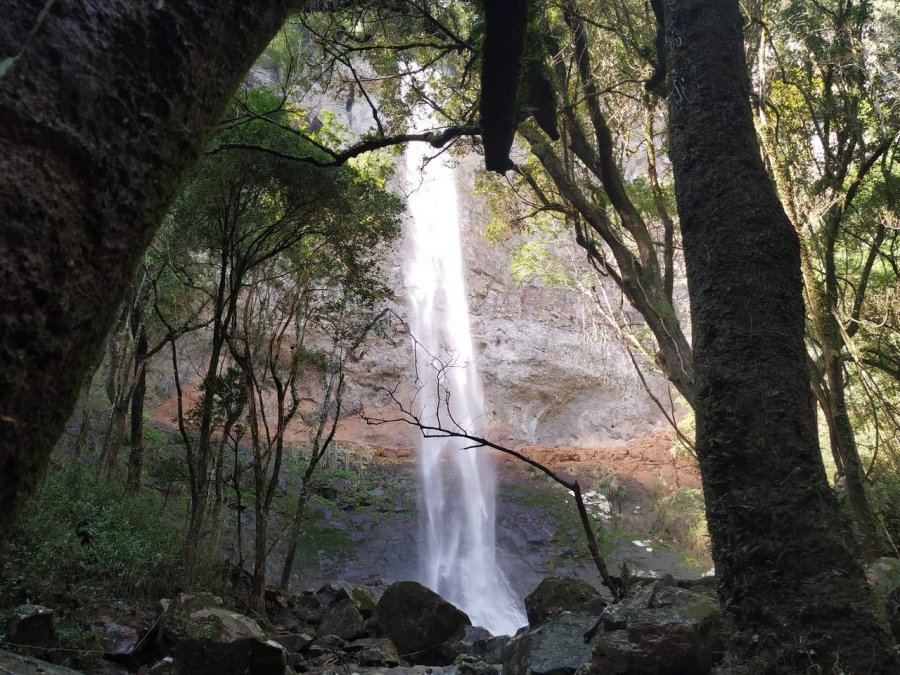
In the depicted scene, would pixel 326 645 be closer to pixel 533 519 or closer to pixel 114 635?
pixel 114 635

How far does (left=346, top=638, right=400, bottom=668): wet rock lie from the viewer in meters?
6.25

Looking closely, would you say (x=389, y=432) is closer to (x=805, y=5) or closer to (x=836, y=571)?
(x=805, y=5)

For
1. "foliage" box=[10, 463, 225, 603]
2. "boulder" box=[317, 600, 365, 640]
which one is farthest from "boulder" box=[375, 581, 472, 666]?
"foliage" box=[10, 463, 225, 603]

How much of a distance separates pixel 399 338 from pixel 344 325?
1512 cm

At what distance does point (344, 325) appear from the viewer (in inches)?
409

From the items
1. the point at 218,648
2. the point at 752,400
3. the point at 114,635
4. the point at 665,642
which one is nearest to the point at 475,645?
the point at 218,648

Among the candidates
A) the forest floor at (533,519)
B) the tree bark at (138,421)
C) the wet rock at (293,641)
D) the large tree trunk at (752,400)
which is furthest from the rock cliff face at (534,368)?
the large tree trunk at (752,400)

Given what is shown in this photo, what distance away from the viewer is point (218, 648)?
456 cm

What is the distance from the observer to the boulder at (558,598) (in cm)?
657

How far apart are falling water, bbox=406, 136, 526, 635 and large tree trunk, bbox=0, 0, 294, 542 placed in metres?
8.05

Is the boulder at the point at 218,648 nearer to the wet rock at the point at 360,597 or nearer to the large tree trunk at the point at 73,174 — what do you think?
the wet rock at the point at 360,597

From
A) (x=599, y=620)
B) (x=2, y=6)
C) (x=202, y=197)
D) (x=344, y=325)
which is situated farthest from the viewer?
(x=344, y=325)

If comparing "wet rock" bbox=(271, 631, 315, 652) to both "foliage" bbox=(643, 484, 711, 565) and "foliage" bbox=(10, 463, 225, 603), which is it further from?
"foliage" bbox=(643, 484, 711, 565)

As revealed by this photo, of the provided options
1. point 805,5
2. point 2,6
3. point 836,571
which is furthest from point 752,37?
point 2,6
